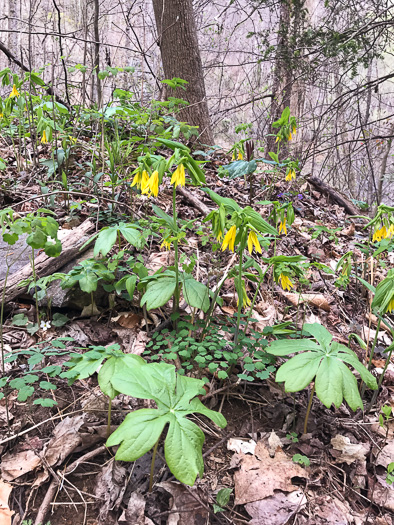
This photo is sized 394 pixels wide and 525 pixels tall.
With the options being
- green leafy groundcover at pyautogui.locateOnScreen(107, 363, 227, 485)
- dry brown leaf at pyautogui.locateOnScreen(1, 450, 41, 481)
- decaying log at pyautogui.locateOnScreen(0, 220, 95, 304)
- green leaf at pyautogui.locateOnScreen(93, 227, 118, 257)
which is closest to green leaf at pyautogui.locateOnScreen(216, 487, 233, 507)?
green leafy groundcover at pyautogui.locateOnScreen(107, 363, 227, 485)

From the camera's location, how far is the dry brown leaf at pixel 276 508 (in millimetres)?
1325

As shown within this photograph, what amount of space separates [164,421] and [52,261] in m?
1.55

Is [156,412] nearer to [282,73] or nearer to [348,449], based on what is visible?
[348,449]

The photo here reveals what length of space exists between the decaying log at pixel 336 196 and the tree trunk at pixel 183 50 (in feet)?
5.71

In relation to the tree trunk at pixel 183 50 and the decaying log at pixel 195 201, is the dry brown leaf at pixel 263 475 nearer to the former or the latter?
the decaying log at pixel 195 201

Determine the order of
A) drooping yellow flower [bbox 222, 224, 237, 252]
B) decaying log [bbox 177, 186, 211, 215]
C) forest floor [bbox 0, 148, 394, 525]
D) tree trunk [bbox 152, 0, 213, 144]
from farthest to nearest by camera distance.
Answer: tree trunk [bbox 152, 0, 213, 144], decaying log [bbox 177, 186, 211, 215], drooping yellow flower [bbox 222, 224, 237, 252], forest floor [bbox 0, 148, 394, 525]

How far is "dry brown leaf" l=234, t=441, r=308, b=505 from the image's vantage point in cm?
140

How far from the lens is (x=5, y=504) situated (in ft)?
4.10

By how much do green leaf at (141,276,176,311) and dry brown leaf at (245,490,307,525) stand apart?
89 centimetres

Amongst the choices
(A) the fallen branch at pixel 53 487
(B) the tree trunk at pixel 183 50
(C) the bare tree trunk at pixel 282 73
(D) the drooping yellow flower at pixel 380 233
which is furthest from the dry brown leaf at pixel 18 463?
(C) the bare tree trunk at pixel 282 73

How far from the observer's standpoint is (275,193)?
4.18 meters

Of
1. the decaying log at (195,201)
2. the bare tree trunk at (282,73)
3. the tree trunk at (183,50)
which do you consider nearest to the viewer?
the decaying log at (195,201)

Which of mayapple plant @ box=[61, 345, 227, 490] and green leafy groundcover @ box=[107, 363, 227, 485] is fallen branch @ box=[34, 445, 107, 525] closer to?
mayapple plant @ box=[61, 345, 227, 490]

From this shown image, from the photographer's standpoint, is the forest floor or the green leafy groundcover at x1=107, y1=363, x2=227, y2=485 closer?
the green leafy groundcover at x1=107, y1=363, x2=227, y2=485
